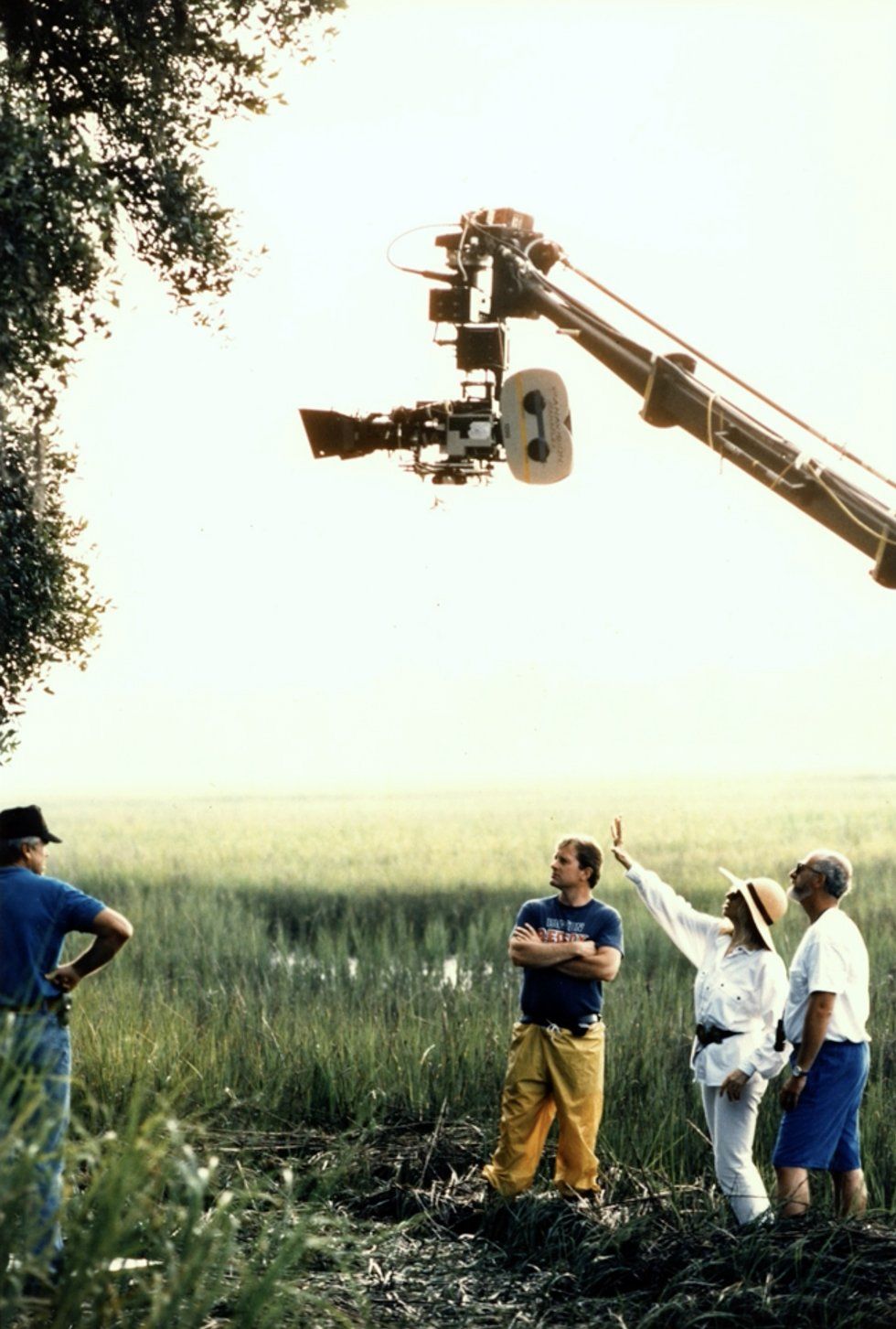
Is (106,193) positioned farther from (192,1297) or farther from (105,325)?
(192,1297)

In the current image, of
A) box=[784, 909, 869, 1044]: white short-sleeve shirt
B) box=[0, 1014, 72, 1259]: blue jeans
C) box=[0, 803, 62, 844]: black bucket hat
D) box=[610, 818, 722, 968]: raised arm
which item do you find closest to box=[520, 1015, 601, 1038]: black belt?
box=[610, 818, 722, 968]: raised arm

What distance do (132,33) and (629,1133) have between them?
699cm

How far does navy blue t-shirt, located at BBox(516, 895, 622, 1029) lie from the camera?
277 inches

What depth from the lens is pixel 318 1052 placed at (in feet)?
29.0

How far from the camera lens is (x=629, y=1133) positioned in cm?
810

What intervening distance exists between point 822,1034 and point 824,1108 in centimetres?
30

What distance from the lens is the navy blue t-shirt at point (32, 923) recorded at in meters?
5.98

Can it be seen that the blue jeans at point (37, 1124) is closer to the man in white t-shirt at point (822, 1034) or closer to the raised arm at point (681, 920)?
the raised arm at point (681, 920)

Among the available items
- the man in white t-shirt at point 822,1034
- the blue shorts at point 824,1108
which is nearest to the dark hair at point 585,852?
the man in white t-shirt at point 822,1034

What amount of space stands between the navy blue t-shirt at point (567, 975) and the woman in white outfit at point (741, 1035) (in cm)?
45

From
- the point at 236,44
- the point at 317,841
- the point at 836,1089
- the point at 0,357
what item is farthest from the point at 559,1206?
the point at 317,841

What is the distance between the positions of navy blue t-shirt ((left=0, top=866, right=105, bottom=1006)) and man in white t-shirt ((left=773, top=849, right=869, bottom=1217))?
8.31 feet

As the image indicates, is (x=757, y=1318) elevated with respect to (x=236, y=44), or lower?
lower

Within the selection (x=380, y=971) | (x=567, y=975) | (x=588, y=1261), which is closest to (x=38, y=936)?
(x=567, y=975)
